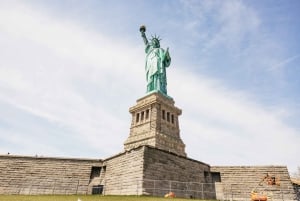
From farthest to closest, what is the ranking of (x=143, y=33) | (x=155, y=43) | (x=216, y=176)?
(x=143, y=33) < (x=155, y=43) < (x=216, y=176)

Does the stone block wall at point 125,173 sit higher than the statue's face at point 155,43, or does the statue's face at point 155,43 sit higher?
the statue's face at point 155,43

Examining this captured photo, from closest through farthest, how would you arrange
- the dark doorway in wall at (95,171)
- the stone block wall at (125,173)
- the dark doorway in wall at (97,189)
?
the stone block wall at (125,173), the dark doorway in wall at (97,189), the dark doorway in wall at (95,171)

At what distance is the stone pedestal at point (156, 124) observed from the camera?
2883 cm

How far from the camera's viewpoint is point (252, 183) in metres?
25.4

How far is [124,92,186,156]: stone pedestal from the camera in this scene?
2883 cm

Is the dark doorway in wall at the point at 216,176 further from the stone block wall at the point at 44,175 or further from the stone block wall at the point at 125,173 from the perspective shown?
the stone block wall at the point at 44,175

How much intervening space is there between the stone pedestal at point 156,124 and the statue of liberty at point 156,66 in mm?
2107

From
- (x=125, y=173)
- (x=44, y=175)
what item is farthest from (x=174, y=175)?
(x=44, y=175)

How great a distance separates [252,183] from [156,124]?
40.9 ft

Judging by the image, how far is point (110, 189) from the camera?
22.7 m

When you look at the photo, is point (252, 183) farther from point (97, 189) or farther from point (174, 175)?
point (97, 189)

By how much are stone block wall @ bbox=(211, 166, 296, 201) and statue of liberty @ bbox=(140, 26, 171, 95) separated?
1448 centimetres

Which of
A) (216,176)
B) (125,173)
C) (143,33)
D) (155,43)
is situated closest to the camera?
(125,173)

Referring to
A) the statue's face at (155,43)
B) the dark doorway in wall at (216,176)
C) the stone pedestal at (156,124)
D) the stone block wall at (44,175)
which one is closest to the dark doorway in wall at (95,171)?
the stone block wall at (44,175)
